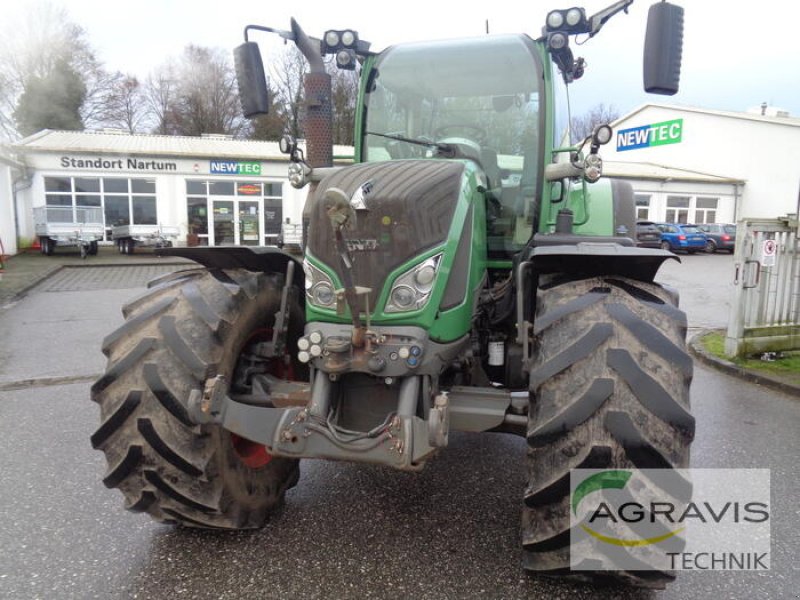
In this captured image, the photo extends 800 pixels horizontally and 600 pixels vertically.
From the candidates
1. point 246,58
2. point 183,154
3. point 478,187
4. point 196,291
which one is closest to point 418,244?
point 478,187

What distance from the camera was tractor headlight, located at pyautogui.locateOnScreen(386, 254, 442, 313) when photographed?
2613mm

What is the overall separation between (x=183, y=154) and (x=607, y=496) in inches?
1010

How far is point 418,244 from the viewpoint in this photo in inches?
104

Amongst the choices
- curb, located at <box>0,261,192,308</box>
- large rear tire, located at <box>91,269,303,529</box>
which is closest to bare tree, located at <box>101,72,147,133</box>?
curb, located at <box>0,261,192,308</box>

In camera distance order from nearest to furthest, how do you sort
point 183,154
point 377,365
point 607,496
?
point 607,496, point 377,365, point 183,154

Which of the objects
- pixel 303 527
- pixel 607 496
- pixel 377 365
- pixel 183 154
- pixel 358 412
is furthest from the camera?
pixel 183 154

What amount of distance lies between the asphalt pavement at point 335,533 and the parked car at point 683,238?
25965mm

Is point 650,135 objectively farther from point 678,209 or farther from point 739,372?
point 739,372

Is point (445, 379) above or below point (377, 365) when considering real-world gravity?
below

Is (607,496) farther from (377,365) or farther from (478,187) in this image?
(478,187)

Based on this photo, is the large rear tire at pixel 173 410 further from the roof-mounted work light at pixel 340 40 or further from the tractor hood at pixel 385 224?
the roof-mounted work light at pixel 340 40

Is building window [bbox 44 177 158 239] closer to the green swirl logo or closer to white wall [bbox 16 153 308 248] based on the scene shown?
white wall [bbox 16 153 308 248]

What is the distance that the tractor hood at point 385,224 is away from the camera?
2.62 metres

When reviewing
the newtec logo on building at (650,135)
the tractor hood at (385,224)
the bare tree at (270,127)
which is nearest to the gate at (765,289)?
the tractor hood at (385,224)
